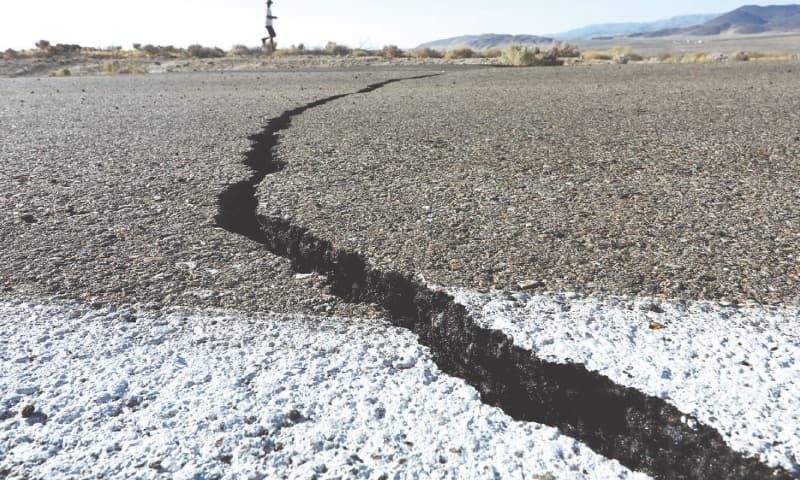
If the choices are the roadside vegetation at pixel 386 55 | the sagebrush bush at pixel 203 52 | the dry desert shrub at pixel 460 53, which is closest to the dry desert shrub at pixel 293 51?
the roadside vegetation at pixel 386 55

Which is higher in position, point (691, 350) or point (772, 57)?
Result: point (691, 350)

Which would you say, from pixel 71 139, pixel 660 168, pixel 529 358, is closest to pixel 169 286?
pixel 529 358

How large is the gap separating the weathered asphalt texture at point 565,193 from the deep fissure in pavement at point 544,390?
0.31ft

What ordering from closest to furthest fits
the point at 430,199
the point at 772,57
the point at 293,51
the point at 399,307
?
the point at 399,307 → the point at 430,199 → the point at 772,57 → the point at 293,51

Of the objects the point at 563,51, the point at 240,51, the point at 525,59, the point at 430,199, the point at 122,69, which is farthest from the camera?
the point at 240,51

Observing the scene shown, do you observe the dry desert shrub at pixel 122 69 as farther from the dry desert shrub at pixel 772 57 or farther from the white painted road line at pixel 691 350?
the white painted road line at pixel 691 350

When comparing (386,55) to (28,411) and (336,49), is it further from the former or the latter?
(28,411)

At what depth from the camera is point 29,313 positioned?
1.58m

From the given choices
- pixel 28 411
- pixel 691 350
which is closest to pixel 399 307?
pixel 691 350

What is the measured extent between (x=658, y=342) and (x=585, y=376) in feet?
0.70

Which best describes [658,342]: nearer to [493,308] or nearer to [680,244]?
[493,308]

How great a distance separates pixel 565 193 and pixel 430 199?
0.53 meters

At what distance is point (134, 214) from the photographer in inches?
92.9

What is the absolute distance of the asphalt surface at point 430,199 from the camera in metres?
1.73
